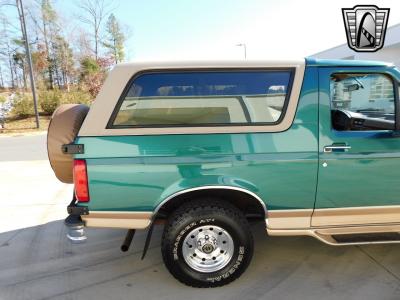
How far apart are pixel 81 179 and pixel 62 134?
1.57 feet

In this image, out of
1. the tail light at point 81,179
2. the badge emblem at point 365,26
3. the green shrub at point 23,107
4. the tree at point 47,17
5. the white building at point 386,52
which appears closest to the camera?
the tail light at point 81,179

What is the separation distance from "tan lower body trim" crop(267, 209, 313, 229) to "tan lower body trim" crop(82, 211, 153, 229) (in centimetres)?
106

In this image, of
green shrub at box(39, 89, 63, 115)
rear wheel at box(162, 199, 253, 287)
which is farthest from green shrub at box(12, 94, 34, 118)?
rear wheel at box(162, 199, 253, 287)

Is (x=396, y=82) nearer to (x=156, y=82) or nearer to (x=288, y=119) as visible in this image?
(x=288, y=119)

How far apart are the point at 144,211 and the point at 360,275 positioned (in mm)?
2075

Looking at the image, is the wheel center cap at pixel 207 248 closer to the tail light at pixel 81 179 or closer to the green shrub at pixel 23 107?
the tail light at pixel 81 179

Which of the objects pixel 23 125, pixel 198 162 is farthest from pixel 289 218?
pixel 23 125

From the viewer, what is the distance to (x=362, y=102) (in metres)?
3.25

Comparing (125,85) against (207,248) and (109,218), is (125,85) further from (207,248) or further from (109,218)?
(207,248)

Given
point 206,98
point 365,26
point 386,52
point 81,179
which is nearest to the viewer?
point 81,179

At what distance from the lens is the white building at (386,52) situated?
1752 centimetres

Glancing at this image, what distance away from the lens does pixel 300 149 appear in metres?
2.51

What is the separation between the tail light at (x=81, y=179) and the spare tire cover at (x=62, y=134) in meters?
0.28

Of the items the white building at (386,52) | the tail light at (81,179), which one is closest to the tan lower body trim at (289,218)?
the tail light at (81,179)
